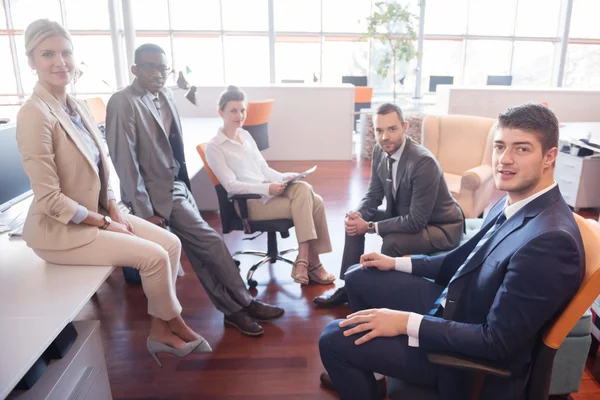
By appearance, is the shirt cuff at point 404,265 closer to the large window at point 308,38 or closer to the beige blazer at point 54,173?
the beige blazer at point 54,173

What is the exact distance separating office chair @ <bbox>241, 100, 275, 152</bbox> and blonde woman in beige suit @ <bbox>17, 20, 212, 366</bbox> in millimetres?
3433

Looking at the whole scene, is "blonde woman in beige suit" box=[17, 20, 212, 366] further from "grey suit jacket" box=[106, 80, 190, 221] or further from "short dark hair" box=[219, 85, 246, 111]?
"short dark hair" box=[219, 85, 246, 111]

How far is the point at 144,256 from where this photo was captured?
1.84 meters

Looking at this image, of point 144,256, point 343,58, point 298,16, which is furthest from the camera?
point 343,58

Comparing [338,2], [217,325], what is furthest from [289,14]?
[217,325]

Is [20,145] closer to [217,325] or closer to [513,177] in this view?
[217,325]

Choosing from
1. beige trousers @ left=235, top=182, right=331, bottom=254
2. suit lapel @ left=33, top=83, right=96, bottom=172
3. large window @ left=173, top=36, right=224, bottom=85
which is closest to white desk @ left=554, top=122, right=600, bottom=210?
beige trousers @ left=235, top=182, right=331, bottom=254

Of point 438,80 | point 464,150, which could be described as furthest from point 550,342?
point 438,80

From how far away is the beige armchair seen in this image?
11.6 feet

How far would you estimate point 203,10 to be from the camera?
412 inches

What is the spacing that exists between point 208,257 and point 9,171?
1.10 metres

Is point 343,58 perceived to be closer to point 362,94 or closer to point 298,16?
point 298,16

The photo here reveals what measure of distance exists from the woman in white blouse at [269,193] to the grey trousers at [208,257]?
43 cm

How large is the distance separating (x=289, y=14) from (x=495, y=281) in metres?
10.3
